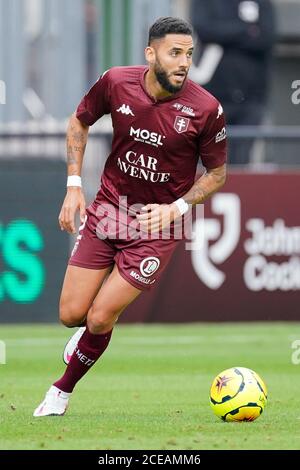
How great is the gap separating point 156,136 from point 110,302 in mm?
1151

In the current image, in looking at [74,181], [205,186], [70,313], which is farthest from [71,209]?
[205,186]

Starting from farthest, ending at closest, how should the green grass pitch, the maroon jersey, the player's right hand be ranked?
the maroon jersey
the player's right hand
the green grass pitch

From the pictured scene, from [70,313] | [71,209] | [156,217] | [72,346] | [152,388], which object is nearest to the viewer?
[156,217]

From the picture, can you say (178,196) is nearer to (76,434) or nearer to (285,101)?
(76,434)

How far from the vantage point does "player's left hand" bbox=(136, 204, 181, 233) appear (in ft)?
30.0

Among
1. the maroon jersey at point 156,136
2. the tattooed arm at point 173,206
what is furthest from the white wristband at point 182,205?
the maroon jersey at point 156,136

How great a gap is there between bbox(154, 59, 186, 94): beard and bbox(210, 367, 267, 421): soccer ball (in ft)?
6.33

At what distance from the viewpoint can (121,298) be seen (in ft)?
30.5

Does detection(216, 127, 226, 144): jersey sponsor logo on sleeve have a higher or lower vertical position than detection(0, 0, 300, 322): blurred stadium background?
higher

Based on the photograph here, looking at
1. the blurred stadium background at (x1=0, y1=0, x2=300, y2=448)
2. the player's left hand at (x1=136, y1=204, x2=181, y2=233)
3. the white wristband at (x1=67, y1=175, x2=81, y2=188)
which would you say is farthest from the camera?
the blurred stadium background at (x1=0, y1=0, x2=300, y2=448)

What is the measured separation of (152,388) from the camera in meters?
11.6

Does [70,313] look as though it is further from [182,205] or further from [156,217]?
[182,205]

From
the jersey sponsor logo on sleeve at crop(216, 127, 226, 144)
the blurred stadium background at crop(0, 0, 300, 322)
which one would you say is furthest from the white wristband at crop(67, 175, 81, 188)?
the blurred stadium background at crop(0, 0, 300, 322)

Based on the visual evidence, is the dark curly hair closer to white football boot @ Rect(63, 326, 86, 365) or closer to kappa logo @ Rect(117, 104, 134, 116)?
kappa logo @ Rect(117, 104, 134, 116)
